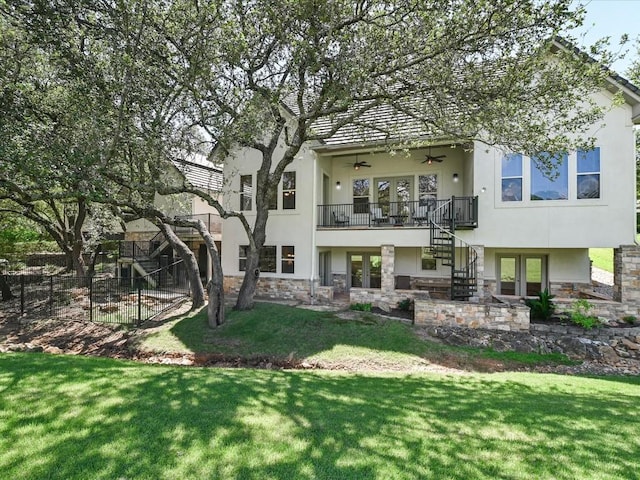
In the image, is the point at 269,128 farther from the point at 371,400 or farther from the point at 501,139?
the point at 371,400

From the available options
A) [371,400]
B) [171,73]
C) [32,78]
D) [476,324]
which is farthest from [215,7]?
[476,324]

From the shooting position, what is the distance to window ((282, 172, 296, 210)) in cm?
1431

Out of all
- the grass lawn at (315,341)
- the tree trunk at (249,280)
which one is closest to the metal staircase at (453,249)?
the grass lawn at (315,341)

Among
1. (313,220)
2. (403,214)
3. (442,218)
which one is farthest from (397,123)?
(313,220)

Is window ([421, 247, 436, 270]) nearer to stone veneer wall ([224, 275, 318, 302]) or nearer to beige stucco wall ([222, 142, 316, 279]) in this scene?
stone veneer wall ([224, 275, 318, 302])

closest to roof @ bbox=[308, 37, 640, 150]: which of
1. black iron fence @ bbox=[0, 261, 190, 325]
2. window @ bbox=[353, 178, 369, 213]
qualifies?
window @ bbox=[353, 178, 369, 213]

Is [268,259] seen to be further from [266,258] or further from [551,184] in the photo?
[551,184]

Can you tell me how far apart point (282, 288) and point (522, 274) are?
964 centimetres

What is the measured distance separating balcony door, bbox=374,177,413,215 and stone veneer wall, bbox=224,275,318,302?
4.81 metres

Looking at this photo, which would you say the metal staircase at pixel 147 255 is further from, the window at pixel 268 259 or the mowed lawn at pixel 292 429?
the mowed lawn at pixel 292 429

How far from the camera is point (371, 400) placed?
4.99 metres

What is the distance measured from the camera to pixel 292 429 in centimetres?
370

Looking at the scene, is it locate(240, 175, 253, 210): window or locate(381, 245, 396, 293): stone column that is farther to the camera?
locate(240, 175, 253, 210): window

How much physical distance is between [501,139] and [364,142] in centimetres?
466
